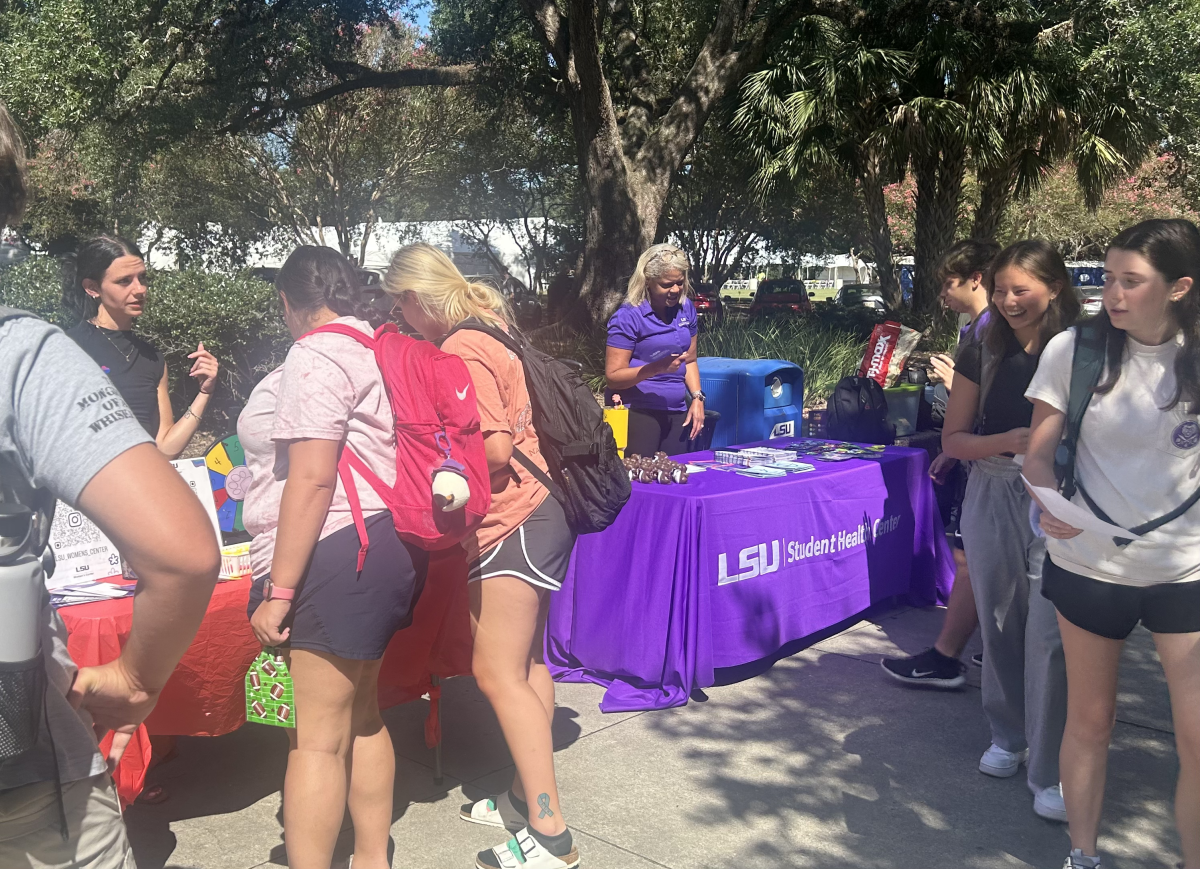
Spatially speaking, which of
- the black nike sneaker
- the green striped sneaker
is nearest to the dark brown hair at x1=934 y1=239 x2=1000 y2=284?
the black nike sneaker

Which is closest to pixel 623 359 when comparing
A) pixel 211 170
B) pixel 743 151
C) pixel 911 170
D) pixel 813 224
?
pixel 743 151

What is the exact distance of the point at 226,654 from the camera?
330 cm

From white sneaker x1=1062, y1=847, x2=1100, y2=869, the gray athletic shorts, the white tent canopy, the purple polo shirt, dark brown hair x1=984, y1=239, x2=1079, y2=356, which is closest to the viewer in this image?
white sneaker x1=1062, y1=847, x2=1100, y2=869

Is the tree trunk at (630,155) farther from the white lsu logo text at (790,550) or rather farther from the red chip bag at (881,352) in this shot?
the white lsu logo text at (790,550)

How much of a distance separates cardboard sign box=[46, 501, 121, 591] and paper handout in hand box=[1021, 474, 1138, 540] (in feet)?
9.42

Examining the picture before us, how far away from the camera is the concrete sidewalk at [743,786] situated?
3234mm

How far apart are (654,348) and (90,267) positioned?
2.75 meters

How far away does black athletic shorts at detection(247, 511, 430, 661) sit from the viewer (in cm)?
252

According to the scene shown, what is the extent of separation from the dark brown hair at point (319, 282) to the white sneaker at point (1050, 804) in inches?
106

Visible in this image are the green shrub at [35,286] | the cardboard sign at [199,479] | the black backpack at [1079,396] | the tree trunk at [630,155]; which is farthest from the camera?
the tree trunk at [630,155]

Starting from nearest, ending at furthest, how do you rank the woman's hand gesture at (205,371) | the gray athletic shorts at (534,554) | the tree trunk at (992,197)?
the gray athletic shorts at (534,554) → the woman's hand gesture at (205,371) → the tree trunk at (992,197)

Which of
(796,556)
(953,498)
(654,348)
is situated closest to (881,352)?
(953,498)

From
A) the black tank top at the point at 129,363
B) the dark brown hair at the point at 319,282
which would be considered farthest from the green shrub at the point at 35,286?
the dark brown hair at the point at 319,282

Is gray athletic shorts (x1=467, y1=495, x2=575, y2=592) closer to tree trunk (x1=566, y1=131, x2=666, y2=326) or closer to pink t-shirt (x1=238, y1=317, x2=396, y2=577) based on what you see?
pink t-shirt (x1=238, y1=317, x2=396, y2=577)
